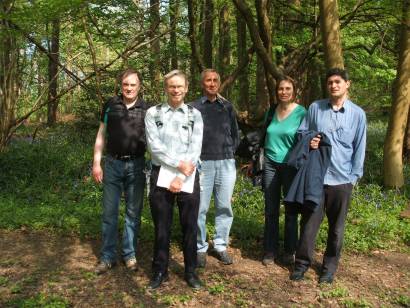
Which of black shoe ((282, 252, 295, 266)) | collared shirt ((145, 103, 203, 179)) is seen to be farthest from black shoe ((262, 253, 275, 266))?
collared shirt ((145, 103, 203, 179))

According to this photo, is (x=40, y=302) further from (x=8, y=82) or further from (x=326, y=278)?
(x=8, y=82)

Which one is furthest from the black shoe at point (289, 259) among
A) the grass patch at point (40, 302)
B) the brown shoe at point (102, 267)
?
the grass patch at point (40, 302)

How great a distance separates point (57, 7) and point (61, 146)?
474 centimetres

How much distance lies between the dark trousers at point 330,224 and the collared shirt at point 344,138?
114mm

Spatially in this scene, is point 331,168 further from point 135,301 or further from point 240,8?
point 240,8

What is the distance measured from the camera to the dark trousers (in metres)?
4.50

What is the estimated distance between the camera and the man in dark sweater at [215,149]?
4824 millimetres

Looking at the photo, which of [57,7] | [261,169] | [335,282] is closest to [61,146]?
[57,7]

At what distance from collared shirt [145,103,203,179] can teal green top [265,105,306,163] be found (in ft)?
3.06

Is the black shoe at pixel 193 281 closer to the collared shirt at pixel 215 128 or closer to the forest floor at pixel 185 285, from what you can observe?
the forest floor at pixel 185 285

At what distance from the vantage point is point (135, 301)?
425 centimetres

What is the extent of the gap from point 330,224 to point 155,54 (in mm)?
9258

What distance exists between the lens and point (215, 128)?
190 inches

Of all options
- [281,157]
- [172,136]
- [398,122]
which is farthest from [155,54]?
[172,136]
